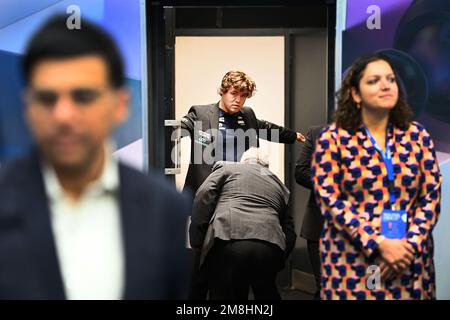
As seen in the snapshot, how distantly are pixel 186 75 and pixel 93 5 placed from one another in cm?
150

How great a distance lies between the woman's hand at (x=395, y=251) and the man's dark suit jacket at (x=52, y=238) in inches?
43.5

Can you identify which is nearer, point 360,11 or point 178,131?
point 360,11

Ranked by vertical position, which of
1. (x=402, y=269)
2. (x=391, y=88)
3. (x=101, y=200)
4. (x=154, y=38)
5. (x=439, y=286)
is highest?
(x=154, y=38)

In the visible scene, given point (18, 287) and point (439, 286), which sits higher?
point (18, 287)

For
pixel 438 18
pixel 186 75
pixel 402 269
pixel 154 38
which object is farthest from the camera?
pixel 186 75

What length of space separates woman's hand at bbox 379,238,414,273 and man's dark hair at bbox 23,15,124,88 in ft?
4.37

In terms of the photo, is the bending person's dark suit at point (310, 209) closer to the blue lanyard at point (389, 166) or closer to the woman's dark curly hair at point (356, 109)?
the woman's dark curly hair at point (356, 109)

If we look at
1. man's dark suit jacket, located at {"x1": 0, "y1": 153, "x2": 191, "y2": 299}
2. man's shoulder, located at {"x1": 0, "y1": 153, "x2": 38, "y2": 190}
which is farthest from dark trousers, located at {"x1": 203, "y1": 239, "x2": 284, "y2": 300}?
man's shoulder, located at {"x1": 0, "y1": 153, "x2": 38, "y2": 190}

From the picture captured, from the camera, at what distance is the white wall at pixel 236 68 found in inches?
193

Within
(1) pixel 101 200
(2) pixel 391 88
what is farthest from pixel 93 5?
(1) pixel 101 200

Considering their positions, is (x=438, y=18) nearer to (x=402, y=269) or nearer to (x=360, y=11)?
(x=360, y=11)

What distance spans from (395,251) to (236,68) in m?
2.89

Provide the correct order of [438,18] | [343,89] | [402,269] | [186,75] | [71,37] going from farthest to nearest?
[186,75], [438,18], [343,89], [402,269], [71,37]

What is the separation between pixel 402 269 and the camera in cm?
236
